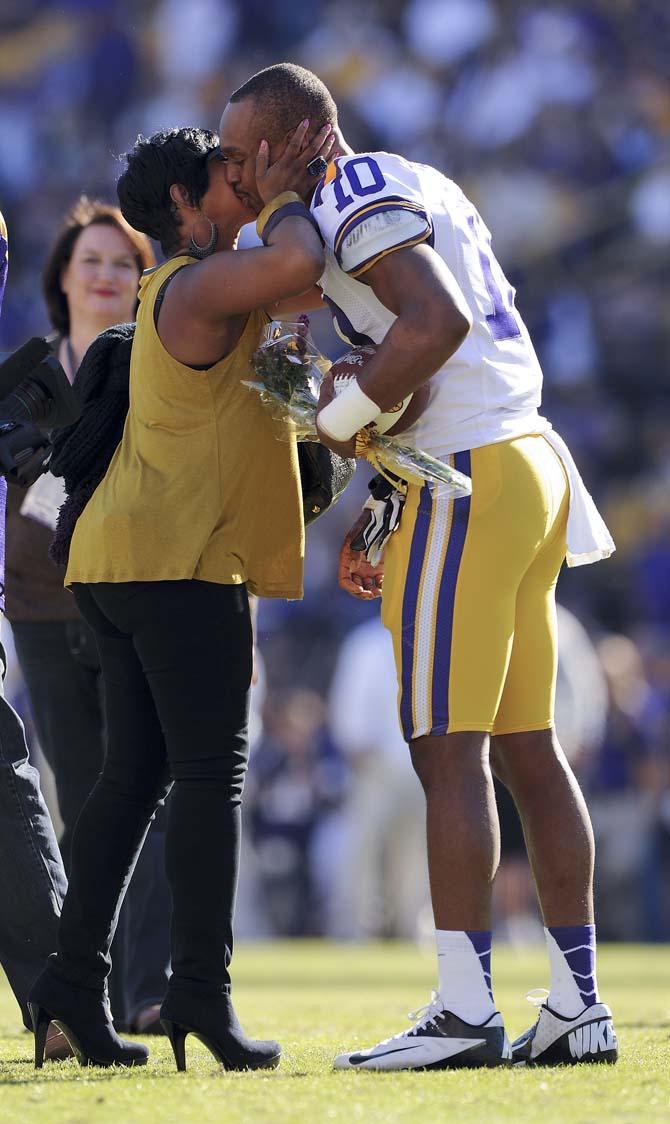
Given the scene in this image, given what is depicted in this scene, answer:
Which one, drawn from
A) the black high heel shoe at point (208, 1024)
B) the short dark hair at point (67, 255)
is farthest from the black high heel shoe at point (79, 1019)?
the short dark hair at point (67, 255)

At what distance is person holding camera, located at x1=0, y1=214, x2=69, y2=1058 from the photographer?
13.6 feet

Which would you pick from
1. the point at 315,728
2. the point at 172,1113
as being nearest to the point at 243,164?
the point at 172,1113

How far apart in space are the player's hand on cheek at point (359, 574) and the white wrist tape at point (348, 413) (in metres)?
0.48

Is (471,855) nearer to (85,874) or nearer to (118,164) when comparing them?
(85,874)

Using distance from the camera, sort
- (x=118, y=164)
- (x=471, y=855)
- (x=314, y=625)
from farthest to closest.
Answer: (x=314, y=625) → (x=118, y=164) → (x=471, y=855)

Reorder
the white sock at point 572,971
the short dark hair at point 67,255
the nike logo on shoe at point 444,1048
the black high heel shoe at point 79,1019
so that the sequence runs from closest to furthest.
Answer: the nike logo on shoe at point 444,1048 → the black high heel shoe at point 79,1019 → the white sock at point 572,971 → the short dark hair at point 67,255

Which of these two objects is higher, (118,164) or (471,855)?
(118,164)

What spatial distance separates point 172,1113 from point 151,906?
7.07 ft

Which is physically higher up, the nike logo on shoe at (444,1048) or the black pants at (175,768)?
the black pants at (175,768)

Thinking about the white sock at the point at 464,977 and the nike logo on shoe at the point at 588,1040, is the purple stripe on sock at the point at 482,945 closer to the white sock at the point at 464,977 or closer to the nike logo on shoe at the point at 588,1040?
the white sock at the point at 464,977

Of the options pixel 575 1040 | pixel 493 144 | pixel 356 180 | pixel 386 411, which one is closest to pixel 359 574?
pixel 386 411

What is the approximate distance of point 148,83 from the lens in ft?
59.9

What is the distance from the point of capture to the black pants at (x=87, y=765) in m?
5.14

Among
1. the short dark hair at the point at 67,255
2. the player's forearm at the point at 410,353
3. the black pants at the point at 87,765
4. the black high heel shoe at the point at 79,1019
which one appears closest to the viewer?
the player's forearm at the point at 410,353
